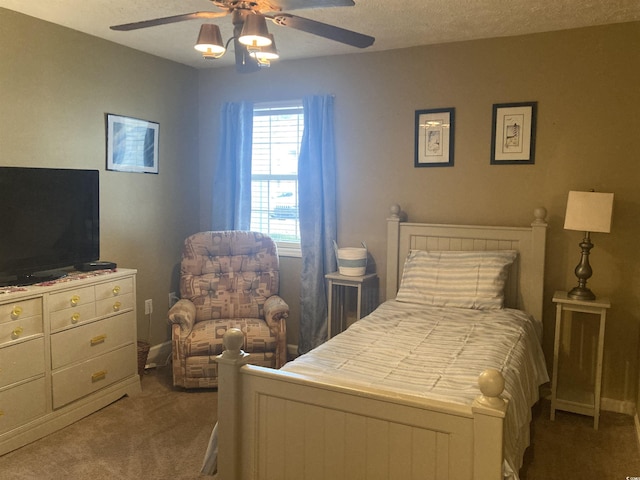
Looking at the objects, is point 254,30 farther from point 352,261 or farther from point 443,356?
point 352,261

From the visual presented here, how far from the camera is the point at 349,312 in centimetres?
430

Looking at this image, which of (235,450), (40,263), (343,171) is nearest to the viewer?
(235,450)

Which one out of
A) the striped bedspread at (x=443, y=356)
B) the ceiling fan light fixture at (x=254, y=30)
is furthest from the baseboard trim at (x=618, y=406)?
the ceiling fan light fixture at (x=254, y=30)

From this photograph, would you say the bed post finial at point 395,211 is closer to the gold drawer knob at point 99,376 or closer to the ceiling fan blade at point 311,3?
the ceiling fan blade at point 311,3

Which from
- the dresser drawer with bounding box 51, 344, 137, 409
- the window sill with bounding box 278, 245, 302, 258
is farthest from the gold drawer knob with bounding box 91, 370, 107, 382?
the window sill with bounding box 278, 245, 302, 258

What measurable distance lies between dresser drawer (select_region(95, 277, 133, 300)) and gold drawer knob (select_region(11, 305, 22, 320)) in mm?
548

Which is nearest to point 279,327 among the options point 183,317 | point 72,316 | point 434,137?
point 183,317

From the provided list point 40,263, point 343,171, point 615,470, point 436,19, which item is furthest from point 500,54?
point 40,263

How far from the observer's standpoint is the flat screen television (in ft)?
9.95

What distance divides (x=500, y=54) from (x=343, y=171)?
1419 mm

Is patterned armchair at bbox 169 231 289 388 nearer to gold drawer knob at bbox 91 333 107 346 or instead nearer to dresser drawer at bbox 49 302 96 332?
gold drawer knob at bbox 91 333 107 346

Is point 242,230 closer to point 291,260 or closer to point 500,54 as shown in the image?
point 291,260

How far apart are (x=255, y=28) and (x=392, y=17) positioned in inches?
57.0

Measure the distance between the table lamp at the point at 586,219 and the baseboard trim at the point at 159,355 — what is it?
3.14m
